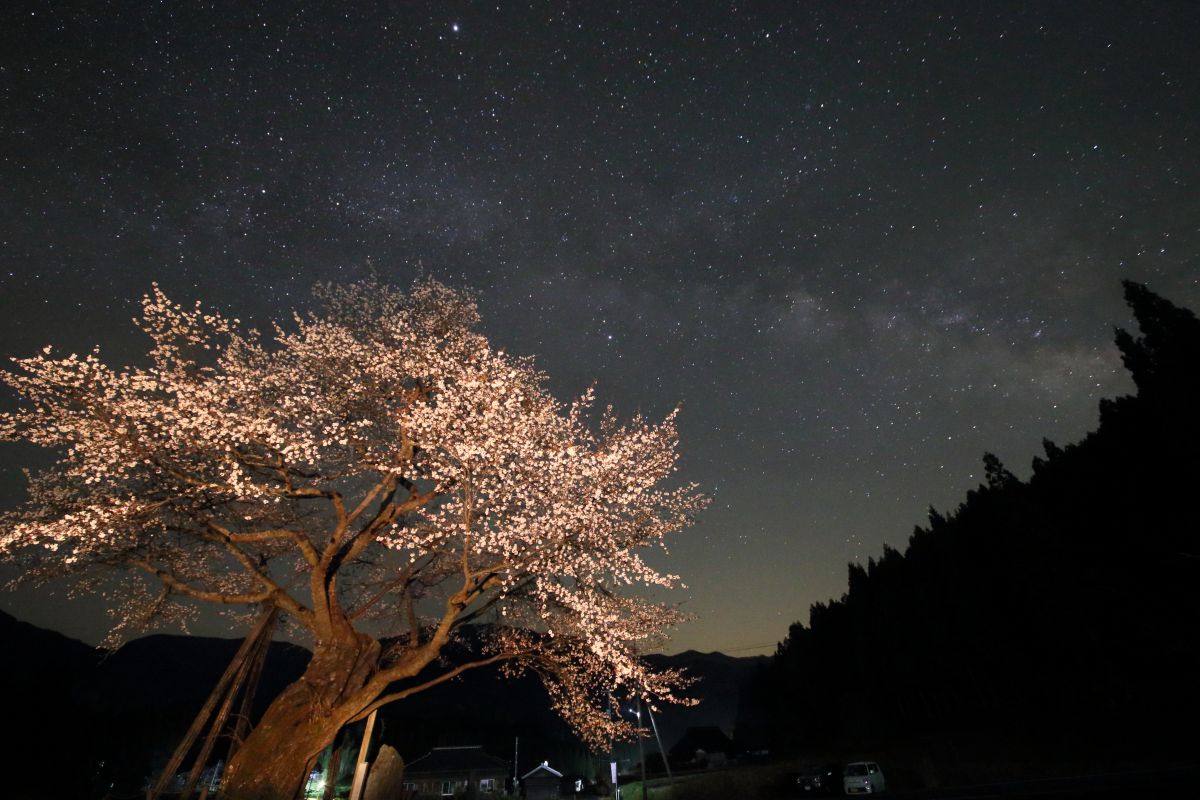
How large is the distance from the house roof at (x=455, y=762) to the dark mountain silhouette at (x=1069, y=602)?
3709 centimetres

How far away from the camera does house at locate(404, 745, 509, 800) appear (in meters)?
63.3

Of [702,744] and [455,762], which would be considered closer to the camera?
[455,762]

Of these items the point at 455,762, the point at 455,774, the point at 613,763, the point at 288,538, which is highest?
the point at 288,538

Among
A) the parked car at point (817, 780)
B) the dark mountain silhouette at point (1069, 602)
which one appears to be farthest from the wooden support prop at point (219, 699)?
the dark mountain silhouette at point (1069, 602)

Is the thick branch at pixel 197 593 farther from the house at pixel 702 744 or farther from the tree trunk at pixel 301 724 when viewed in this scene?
the house at pixel 702 744

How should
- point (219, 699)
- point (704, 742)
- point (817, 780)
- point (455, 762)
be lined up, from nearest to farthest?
point (219, 699) → point (817, 780) → point (455, 762) → point (704, 742)

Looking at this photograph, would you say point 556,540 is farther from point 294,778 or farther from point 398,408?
point 294,778

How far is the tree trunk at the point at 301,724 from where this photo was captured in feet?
39.3

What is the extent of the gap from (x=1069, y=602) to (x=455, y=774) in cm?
6060

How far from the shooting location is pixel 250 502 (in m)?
15.7

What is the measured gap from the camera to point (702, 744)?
87.6 m

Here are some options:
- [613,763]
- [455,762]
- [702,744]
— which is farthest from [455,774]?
[702,744]

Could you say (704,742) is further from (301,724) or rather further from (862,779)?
(301,724)

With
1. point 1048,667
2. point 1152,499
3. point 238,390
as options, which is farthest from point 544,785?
point 238,390
